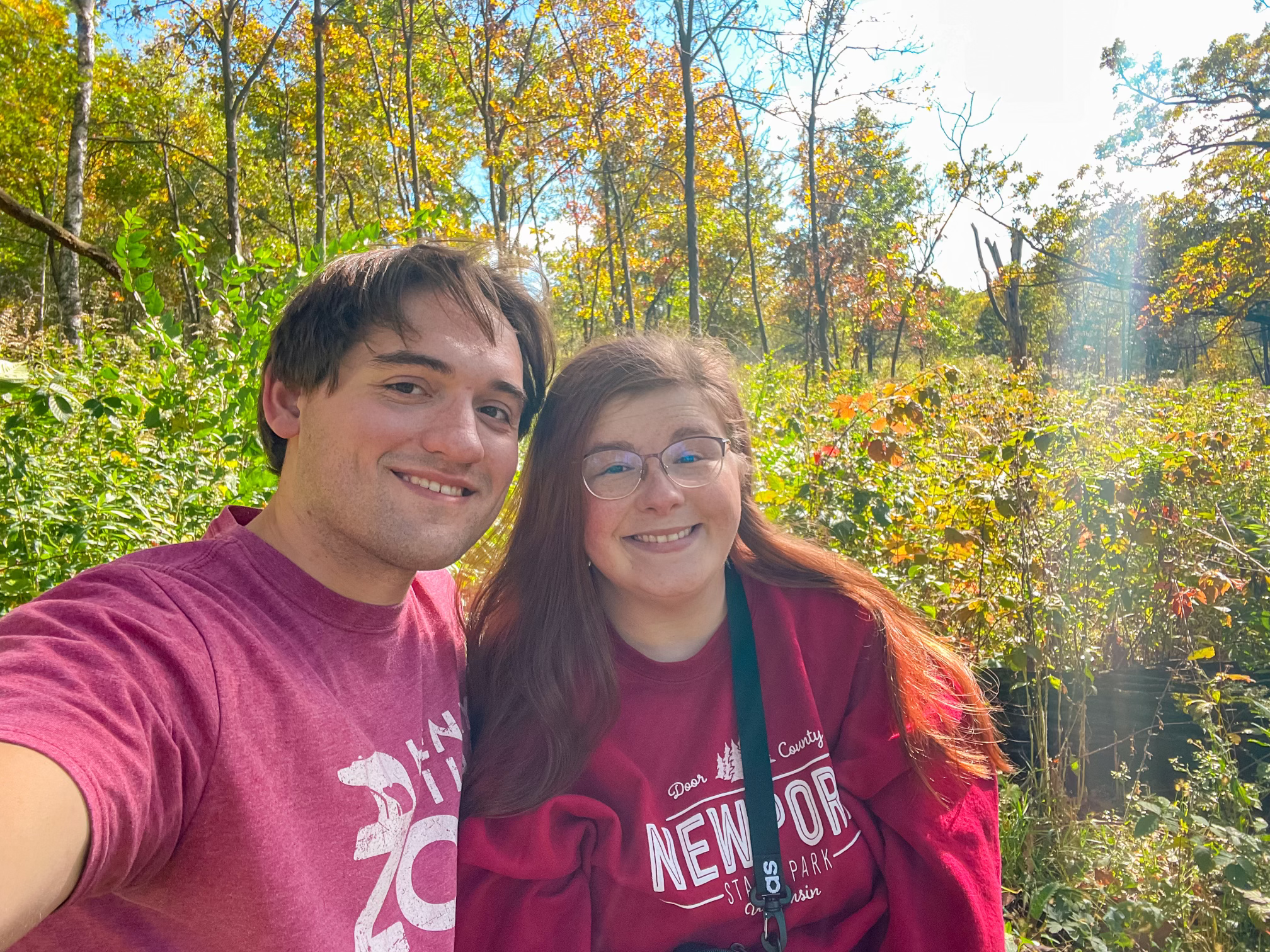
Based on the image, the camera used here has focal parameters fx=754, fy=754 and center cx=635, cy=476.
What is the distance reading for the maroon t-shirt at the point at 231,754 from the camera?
0.91m

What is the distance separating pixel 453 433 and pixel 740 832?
3.49 feet

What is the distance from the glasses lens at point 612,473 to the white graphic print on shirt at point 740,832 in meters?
0.65

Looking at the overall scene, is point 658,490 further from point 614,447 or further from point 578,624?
point 578,624

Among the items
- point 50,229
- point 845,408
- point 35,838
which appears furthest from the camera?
point 50,229

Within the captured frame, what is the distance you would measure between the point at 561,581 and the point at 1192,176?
17.1m

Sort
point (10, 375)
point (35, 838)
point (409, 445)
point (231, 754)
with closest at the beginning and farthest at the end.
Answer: point (35, 838), point (231, 754), point (409, 445), point (10, 375)

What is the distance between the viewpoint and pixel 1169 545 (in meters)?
3.96

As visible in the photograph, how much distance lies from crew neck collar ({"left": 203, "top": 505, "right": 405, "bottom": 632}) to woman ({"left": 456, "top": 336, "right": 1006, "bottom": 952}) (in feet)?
1.43

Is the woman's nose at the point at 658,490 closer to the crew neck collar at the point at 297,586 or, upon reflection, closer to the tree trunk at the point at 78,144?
the crew neck collar at the point at 297,586

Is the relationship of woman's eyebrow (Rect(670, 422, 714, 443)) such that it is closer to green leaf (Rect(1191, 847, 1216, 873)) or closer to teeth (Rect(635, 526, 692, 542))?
teeth (Rect(635, 526, 692, 542))

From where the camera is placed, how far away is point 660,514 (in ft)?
5.94

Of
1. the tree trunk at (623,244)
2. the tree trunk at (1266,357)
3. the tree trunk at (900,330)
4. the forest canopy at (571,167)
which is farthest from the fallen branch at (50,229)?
the tree trunk at (1266,357)

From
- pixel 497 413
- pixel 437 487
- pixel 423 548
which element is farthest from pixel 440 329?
pixel 423 548

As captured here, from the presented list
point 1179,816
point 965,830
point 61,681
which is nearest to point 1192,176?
point 1179,816
